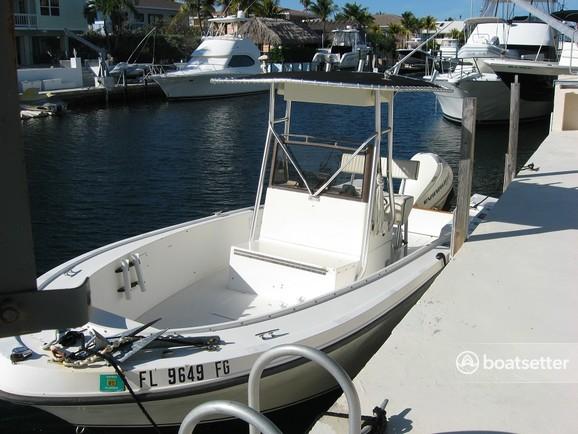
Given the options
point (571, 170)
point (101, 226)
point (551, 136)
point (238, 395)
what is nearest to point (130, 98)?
point (101, 226)

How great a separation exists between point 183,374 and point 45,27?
42.5 meters

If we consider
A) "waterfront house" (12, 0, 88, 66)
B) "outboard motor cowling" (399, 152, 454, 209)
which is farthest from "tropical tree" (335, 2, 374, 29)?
"outboard motor cowling" (399, 152, 454, 209)

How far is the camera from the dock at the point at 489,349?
4.09 m

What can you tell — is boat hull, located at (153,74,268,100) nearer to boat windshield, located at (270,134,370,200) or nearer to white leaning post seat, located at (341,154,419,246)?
white leaning post seat, located at (341,154,419,246)

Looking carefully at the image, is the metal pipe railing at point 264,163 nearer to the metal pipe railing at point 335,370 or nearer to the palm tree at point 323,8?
the metal pipe railing at point 335,370

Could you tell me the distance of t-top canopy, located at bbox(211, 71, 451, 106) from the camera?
23.1ft

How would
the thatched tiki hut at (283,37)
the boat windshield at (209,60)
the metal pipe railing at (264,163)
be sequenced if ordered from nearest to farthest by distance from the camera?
the metal pipe railing at (264,163)
the boat windshield at (209,60)
the thatched tiki hut at (283,37)

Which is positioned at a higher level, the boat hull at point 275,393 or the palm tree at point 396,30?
the palm tree at point 396,30

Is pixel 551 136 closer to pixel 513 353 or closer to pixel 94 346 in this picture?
pixel 513 353

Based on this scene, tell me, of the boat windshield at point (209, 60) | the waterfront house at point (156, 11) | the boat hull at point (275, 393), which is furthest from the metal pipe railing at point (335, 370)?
the waterfront house at point (156, 11)

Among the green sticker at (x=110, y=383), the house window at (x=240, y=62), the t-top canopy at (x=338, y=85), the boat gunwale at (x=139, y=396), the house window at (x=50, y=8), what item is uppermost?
the house window at (x=50, y=8)

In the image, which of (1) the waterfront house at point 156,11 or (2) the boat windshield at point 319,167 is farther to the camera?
(1) the waterfront house at point 156,11

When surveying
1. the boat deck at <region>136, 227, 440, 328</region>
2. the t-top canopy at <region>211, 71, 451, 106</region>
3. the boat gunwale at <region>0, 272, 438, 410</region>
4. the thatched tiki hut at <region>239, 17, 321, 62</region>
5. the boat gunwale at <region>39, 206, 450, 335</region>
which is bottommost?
the boat deck at <region>136, 227, 440, 328</region>

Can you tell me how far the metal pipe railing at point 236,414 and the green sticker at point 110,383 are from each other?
220 cm
